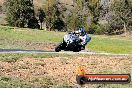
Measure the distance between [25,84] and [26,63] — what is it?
13.7 ft

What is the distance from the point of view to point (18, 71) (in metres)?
19.9

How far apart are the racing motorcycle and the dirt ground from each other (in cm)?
346

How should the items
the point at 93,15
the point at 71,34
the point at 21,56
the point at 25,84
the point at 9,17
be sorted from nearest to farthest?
the point at 25,84, the point at 21,56, the point at 71,34, the point at 9,17, the point at 93,15

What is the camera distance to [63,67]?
22078mm

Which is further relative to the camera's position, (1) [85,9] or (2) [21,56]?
(1) [85,9]

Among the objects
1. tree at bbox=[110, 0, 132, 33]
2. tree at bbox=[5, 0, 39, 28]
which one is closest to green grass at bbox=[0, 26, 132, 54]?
tree at bbox=[5, 0, 39, 28]

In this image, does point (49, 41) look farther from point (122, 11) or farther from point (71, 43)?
point (122, 11)

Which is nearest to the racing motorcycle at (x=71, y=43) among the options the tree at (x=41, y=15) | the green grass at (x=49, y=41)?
the green grass at (x=49, y=41)

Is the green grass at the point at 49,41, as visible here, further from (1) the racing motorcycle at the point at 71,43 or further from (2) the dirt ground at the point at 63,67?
(2) the dirt ground at the point at 63,67

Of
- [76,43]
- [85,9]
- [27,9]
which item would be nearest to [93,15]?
[85,9]

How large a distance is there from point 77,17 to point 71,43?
73023 mm

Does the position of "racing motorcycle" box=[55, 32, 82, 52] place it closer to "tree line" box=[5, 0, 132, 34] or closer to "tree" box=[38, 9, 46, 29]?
"tree line" box=[5, 0, 132, 34]

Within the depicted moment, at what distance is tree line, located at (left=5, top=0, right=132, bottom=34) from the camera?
9844 centimetres

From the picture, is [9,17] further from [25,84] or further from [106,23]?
[25,84]
